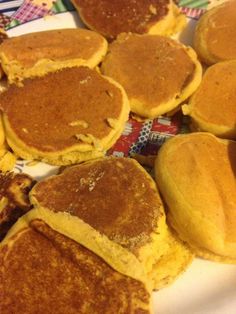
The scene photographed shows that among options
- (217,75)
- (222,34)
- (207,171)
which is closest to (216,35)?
(222,34)

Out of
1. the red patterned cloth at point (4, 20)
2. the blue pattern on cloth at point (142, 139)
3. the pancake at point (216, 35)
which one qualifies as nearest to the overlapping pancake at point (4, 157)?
the blue pattern on cloth at point (142, 139)

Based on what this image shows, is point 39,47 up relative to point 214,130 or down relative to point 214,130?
up

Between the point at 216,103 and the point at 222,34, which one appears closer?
the point at 216,103

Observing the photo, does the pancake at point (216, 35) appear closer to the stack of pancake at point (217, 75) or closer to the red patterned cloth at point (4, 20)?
the stack of pancake at point (217, 75)

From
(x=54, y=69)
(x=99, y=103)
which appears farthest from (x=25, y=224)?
(x=54, y=69)

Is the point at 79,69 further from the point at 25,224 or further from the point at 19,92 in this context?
the point at 25,224

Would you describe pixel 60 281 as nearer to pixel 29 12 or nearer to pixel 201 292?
pixel 201 292
